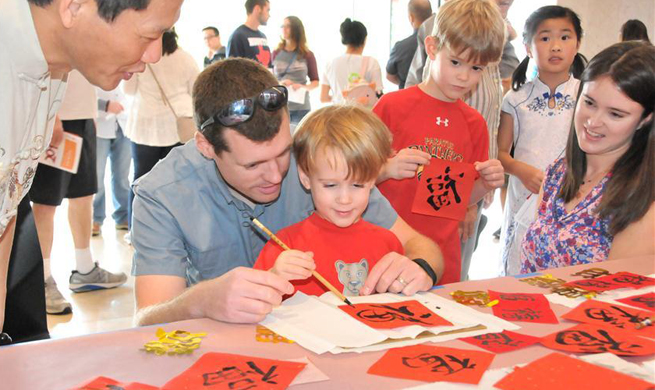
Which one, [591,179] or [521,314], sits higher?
[591,179]

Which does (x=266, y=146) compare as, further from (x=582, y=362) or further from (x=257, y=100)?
(x=582, y=362)

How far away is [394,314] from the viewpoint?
1314mm

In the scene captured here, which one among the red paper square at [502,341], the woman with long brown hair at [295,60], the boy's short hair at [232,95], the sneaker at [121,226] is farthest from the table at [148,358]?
the woman with long brown hair at [295,60]

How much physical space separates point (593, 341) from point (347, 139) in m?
0.70

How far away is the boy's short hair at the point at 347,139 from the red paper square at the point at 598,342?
593mm

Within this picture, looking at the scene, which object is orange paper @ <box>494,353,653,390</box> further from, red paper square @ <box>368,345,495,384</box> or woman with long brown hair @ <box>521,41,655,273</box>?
woman with long brown hair @ <box>521,41,655,273</box>

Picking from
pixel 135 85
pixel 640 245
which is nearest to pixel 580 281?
pixel 640 245

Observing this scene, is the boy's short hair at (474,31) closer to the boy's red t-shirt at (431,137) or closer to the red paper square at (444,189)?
the boy's red t-shirt at (431,137)

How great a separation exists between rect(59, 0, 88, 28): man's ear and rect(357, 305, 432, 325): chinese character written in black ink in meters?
0.75

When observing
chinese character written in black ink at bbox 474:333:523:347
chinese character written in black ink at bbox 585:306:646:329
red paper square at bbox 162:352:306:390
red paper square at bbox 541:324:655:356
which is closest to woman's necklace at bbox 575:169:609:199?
chinese character written in black ink at bbox 585:306:646:329

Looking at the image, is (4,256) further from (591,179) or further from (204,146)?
(591,179)

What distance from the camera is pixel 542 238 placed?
1.87 m

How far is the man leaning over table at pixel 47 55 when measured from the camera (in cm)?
108

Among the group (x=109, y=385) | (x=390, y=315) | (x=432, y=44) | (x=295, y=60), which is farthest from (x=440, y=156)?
(x=295, y=60)
